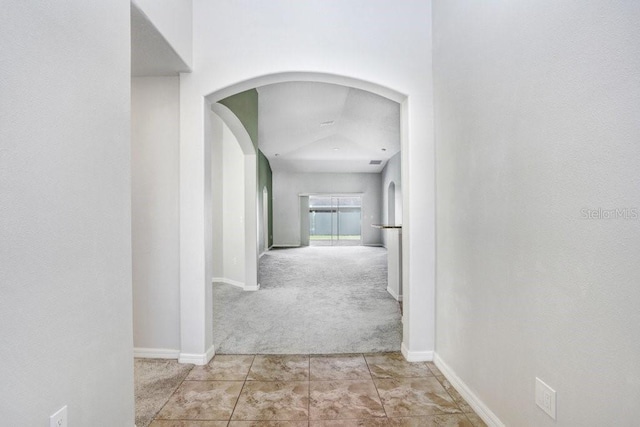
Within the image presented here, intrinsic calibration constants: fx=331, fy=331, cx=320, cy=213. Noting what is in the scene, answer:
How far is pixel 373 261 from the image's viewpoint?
26.6 ft

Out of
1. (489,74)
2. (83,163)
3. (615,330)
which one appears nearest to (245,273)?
(83,163)

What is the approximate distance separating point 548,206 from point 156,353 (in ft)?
9.47

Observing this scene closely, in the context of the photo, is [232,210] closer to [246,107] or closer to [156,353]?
[246,107]

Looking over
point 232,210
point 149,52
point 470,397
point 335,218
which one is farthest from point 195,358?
point 335,218

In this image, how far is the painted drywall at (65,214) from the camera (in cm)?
104

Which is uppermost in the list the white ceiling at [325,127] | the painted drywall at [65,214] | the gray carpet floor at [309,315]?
the white ceiling at [325,127]

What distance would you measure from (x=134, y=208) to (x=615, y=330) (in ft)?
9.83

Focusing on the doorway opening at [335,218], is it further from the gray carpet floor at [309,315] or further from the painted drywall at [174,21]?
the painted drywall at [174,21]

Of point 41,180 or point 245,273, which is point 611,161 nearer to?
point 41,180

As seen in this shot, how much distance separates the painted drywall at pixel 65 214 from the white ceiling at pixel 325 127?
3.93 meters

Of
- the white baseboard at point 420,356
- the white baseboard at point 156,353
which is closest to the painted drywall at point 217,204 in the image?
the white baseboard at point 156,353

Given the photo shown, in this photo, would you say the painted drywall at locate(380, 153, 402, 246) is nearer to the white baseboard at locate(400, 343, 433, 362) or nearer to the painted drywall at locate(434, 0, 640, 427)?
the white baseboard at locate(400, 343, 433, 362)

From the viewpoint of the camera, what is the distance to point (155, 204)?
2.71m

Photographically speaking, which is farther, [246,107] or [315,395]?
[246,107]
